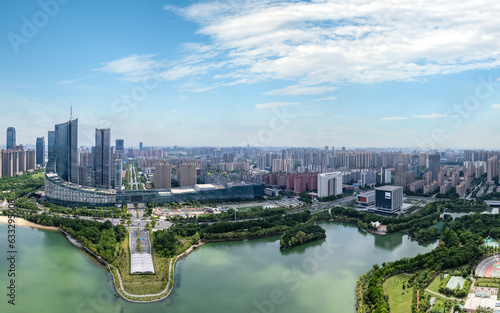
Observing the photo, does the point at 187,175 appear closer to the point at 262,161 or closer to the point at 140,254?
the point at 140,254

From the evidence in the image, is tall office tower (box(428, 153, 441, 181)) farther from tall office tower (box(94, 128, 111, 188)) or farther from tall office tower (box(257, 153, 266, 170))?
tall office tower (box(94, 128, 111, 188))

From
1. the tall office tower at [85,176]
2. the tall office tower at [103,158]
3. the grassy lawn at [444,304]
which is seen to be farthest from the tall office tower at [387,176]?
the tall office tower at [85,176]

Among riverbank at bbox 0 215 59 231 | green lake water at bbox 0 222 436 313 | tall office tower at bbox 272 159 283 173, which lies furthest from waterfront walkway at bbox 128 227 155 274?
tall office tower at bbox 272 159 283 173

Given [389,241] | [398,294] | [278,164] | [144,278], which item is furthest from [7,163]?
[398,294]

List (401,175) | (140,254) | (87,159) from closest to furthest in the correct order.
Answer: (140,254), (401,175), (87,159)

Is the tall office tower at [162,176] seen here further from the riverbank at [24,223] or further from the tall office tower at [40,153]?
the tall office tower at [40,153]
